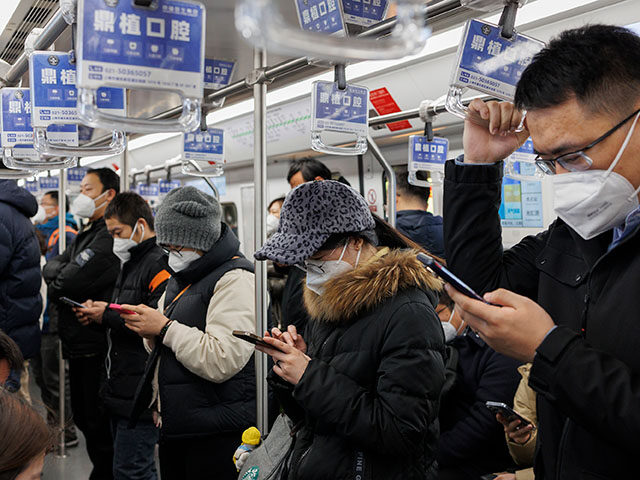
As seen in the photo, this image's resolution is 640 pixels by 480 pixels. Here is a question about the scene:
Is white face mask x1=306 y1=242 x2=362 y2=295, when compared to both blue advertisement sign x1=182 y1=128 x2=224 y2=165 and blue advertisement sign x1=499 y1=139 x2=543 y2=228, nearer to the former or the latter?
blue advertisement sign x1=182 y1=128 x2=224 y2=165

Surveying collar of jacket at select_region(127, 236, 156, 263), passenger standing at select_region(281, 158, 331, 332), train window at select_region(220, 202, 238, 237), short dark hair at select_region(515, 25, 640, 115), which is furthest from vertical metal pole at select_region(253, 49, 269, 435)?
train window at select_region(220, 202, 238, 237)

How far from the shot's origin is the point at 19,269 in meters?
3.73

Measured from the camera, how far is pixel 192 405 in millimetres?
2463

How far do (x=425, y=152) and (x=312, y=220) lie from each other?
133cm

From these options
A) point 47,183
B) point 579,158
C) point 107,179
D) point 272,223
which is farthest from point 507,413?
point 47,183

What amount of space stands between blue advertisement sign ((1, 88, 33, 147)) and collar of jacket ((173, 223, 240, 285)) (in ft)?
2.74

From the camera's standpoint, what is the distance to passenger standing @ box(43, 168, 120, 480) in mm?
3691

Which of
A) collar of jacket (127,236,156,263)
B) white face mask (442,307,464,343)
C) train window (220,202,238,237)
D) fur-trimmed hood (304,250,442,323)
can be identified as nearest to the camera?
fur-trimmed hood (304,250,442,323)

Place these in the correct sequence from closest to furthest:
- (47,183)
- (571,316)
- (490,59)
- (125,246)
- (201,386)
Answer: (571,316) < (490,59) < (201,386) < (125,246) < (47,183)

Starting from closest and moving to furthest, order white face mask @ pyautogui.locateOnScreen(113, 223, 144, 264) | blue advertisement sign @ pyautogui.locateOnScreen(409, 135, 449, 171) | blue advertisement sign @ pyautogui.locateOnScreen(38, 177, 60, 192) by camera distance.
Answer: blue advertisement sign @ pyautogui.locateOnScreen(409, 135, 449, 171) → white face mask @ pyautogui.locateOnScreen(113, 223, 144, 264) → blue advertisement sign @ pyautogui.locateOnScreen(38, 177, 60, 192)

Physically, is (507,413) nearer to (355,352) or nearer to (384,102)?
(355,352)

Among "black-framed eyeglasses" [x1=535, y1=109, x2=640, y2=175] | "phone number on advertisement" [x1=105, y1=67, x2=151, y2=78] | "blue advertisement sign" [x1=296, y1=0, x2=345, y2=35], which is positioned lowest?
"black-framed eyeglasses" [x1=535, y1=109, x2=640, y2=175]

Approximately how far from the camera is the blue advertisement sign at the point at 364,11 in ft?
5.43

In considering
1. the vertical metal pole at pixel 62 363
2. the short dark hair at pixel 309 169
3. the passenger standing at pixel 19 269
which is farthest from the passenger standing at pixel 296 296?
the vertical metal pole at pixel 62 363
